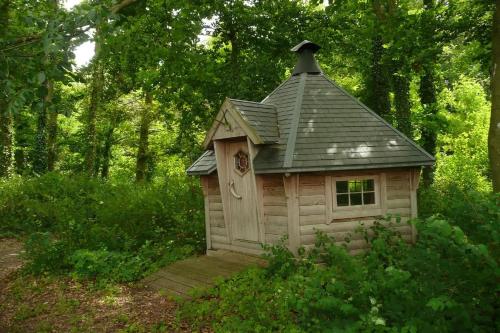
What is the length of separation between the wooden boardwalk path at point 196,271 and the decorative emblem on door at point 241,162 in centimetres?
187

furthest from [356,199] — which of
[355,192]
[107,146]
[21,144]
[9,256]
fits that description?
[21,144]

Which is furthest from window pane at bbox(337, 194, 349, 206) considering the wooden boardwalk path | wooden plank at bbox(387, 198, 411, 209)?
the wooden boardwalk path

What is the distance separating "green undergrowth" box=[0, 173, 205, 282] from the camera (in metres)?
9.43

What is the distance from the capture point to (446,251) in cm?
455

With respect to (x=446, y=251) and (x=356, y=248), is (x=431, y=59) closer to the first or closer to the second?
(x=356, y=248)

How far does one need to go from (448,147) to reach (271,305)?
1903cm

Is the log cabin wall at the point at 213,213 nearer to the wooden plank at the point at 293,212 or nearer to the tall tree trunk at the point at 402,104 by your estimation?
the wooden plank at the point at 293,212

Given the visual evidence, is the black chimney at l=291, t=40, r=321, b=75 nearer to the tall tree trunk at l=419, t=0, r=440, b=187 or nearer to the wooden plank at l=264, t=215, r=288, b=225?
the wooden plank at l=264, t=215, r=288, b=225

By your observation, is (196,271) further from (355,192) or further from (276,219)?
(355,192)

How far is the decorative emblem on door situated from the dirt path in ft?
17.3

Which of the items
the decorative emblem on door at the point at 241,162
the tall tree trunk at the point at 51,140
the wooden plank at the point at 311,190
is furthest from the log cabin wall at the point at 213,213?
the tall tree trunk at the point at 51,140

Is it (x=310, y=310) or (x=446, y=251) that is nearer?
(x=446, y=251)

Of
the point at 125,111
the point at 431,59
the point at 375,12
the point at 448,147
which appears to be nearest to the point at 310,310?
the point at 431,59

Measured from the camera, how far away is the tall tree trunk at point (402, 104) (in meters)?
15.2
